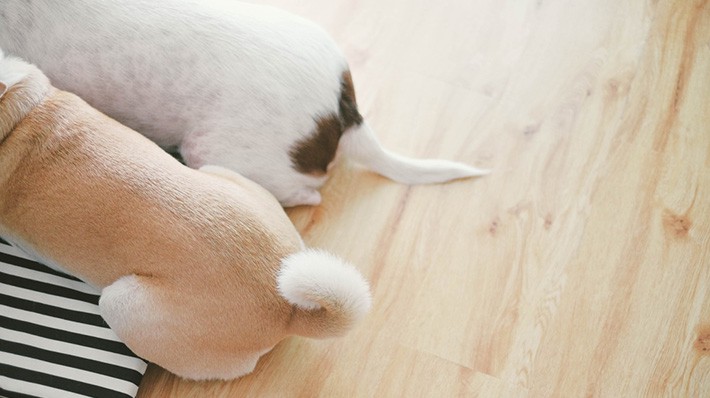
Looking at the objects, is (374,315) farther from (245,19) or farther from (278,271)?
(245,19)

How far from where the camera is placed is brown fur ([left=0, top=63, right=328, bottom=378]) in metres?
1.30

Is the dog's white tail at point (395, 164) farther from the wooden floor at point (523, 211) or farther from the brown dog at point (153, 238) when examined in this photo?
the brown dog at point (153, 238)

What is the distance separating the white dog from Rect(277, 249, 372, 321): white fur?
32 cm

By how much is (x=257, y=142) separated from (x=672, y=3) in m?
1.33

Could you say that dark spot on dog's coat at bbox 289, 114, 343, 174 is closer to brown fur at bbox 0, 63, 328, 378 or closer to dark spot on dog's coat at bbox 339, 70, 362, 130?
dark spot on dog's coat at bbox 339, 70, 362, 130

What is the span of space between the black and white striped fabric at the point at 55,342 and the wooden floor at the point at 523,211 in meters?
0.10

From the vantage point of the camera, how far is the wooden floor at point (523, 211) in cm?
156

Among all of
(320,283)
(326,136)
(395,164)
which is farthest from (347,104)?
(320,283)

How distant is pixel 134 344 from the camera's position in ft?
4.47

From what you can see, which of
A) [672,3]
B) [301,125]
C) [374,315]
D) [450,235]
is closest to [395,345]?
[374,315]

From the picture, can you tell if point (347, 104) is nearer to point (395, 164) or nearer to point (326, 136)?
point (326, 136)

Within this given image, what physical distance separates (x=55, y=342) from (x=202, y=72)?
0.60m

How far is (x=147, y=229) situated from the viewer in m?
1.30

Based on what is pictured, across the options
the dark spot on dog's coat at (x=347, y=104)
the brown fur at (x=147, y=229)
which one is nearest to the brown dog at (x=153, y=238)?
the brown fur at (x=147, y=229)
